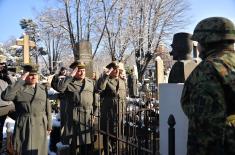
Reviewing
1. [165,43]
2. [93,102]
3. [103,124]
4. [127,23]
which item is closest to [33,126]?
[93,102]

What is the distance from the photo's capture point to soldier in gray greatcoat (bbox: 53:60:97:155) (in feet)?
21.0

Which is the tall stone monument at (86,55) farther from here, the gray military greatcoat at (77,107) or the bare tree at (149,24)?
the bare tree at (149,24)

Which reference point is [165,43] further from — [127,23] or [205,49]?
[205,49]

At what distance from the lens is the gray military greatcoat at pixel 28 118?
18.4 ft

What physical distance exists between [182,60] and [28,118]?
2.68 meters

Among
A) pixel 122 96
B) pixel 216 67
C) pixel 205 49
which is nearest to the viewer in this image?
pixel 216 67

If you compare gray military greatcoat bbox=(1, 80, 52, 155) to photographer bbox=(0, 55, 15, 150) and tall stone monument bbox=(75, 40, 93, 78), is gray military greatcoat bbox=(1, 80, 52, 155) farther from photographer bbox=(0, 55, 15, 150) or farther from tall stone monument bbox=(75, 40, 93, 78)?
tall stone monument bbox=(75, 40, 93, 78)

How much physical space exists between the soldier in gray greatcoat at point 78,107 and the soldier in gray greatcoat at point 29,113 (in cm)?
75

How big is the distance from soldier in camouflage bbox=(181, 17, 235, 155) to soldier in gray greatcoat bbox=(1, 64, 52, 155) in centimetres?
350

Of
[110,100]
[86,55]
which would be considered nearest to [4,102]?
[110,100]

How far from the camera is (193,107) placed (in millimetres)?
2502

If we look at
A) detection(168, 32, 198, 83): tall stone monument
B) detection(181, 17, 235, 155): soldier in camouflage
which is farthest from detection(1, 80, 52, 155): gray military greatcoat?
detection(181, 17, 235, 155): soldier in camouflage

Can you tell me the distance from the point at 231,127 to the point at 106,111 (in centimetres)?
498

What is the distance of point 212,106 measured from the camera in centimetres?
239
